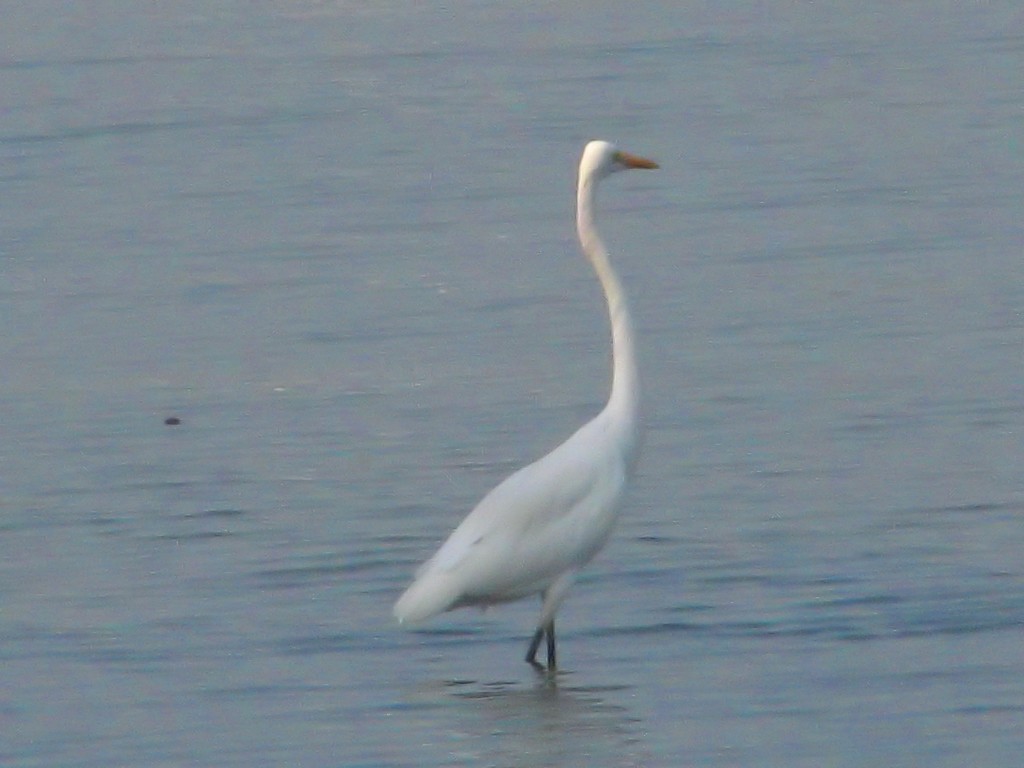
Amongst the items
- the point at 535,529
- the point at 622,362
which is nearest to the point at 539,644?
the point at 535,529

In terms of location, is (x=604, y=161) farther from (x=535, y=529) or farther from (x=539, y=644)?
(x=539, y=644)

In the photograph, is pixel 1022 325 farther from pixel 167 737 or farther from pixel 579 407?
pixel 167 737

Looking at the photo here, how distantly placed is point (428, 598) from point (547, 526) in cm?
47

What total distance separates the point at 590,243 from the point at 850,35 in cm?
1409

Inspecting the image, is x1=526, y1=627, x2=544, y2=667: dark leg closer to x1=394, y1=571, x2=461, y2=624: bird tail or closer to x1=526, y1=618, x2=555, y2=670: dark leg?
x1=526, y1=618, x2=555, y2=670: dark leg

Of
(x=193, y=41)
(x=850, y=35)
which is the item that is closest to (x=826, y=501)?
(x=850, y=35)

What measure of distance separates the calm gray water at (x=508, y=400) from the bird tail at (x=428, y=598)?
229mm

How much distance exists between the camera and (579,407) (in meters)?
11.1

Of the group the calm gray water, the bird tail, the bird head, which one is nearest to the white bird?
the bird tail

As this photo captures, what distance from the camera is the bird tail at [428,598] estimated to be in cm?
776

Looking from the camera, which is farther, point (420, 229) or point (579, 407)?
point (420, 229)

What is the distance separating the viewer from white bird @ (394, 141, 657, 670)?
7.87m

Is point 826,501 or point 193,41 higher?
point 193,41

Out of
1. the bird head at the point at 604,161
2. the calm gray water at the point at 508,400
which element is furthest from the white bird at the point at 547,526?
the bird head at the point at 604,161
